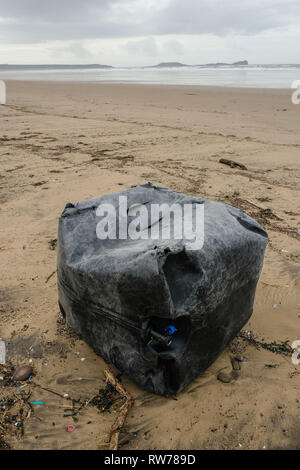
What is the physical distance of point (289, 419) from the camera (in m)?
1.97

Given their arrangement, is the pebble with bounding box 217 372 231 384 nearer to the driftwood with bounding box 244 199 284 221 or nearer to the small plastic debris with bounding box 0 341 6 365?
the small plastic debris with bounding box 0 341 6 365

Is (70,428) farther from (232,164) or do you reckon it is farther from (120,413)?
(232,164)

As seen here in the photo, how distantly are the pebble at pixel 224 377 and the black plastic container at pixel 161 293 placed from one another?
0.51 ft

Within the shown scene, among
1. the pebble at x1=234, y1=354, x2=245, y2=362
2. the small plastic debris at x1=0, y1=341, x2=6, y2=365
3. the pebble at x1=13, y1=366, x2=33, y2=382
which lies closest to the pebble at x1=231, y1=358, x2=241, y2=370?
the pebble at x1=234, y1=354, x2=245, y2=362

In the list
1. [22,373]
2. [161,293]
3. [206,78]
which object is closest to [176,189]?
[22,373]

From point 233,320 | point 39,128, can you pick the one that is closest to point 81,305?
point 233,320

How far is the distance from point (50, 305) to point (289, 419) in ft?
6.50

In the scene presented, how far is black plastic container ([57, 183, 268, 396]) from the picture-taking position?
1.77m

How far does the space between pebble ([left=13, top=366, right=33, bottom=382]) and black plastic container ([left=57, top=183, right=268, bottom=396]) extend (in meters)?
0.40

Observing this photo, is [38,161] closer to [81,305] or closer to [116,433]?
[81,305]

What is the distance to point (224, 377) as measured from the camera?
2219 mm

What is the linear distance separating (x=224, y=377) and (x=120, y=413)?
700mm

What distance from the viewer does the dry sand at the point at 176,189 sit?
194cm

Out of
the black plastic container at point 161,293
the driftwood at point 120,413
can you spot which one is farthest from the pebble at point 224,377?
the driftwood at point 120,413
